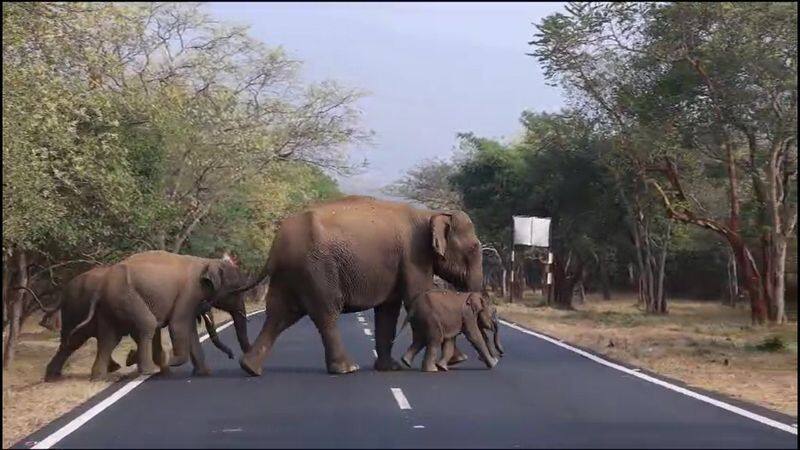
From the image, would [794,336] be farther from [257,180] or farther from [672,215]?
[257,180]

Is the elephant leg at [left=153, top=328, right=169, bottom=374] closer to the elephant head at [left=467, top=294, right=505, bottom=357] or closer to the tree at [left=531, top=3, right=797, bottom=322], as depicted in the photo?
the elephant head at [left=467, top=294, right=505, bottom=357]

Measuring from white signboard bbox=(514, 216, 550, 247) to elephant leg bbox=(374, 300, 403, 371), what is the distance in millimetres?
29046

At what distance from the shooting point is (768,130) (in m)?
28.4

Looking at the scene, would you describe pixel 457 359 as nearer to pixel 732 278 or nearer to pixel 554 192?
pixel 554 192

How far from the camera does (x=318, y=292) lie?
747 inches

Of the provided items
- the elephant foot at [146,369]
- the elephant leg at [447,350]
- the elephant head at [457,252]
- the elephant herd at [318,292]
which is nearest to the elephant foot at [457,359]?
the elephant herd at [318,292]

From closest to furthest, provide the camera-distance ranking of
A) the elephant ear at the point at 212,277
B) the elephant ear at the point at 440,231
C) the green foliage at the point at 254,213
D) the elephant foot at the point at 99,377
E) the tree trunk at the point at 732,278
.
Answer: the elephant foot at the point at 99,377
the elephant ear at the point at 212,277
the elephant ear at the point at 440,231
the green foliage at the point at 254,213
the tree trunk at the point at 732,278

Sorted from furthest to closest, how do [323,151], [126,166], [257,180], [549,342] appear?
1. [323,151]
2. [257,180]
3. [549,342]
4. [126,166]

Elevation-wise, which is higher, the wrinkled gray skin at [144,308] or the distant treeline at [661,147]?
the distant treeline at [661,147]

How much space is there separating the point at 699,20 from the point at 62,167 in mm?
15336

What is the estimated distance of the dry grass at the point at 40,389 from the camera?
520 inches

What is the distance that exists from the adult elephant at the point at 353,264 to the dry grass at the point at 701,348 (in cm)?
407

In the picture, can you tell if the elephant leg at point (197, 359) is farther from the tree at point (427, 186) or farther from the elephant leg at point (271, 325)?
the tree at point (427, 186)

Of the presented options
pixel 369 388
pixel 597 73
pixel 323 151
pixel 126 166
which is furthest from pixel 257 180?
pixel 369 388
